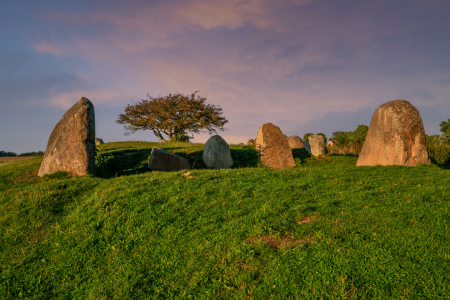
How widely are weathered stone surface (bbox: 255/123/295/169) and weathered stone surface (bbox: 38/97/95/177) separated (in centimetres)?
1101

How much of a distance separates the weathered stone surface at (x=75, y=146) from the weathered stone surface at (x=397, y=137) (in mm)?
16186

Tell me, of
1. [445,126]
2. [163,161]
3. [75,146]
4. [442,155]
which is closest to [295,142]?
[442,155]

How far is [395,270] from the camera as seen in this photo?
4512 millimetres

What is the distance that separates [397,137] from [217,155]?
11145 mm

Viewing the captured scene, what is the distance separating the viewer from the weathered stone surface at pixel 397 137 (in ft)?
49.3

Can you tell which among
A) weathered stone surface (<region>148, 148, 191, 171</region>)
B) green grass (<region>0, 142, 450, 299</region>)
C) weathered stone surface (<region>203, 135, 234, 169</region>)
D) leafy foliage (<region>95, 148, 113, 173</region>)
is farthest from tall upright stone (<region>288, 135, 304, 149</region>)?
leafy foliage (<region>95, 148, 113, 173</region>)

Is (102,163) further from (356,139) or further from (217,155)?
(356,139)

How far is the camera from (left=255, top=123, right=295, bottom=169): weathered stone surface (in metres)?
18.6

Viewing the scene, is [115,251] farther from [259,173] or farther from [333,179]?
[333,179]

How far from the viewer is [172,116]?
126 ft

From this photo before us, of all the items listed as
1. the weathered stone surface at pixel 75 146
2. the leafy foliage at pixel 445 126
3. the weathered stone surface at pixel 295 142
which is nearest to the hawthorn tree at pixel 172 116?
the weathered stone surface at pixel 295 142

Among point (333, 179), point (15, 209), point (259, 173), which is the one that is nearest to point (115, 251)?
point (15, 209)

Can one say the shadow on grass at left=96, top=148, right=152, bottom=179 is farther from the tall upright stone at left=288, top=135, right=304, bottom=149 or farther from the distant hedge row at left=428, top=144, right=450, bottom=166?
the distant hedge row at left=428, top=144, right=450, bottom=166

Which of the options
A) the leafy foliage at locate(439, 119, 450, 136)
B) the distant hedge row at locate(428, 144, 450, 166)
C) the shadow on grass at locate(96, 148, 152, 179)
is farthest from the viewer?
the leafy foliage at locate(439, 119, 450, 136)
